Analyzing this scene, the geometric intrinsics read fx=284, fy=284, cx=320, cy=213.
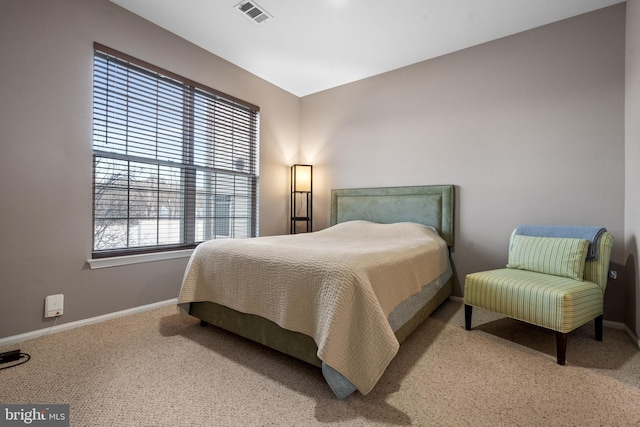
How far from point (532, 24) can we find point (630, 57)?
771mm

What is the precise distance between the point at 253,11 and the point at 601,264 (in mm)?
3193

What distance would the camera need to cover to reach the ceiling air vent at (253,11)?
228 centimetres

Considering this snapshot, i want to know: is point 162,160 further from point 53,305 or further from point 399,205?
point 399,205

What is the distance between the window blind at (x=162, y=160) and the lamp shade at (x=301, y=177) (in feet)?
2.03

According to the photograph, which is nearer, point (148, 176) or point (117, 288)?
point (117, 288)

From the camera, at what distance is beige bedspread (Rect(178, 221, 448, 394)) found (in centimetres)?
127

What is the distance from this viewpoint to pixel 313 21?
247 cm

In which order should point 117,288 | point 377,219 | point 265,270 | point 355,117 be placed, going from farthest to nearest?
point 355,117, point 377,219, point 117,288, point 265,270

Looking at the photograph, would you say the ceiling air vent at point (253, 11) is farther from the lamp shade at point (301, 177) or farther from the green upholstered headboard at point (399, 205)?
the green upholstered headboard at point (399, 205)

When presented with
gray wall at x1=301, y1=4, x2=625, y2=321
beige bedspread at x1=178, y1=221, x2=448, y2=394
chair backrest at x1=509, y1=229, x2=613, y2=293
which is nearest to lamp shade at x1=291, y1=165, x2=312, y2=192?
gray wall at x1=301, y1=4, x2=625, y2=321

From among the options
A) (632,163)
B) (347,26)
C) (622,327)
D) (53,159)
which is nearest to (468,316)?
(622,327)

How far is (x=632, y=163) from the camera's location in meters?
1.97

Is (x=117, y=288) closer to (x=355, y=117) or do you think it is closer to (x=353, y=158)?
(x=353, y=158)

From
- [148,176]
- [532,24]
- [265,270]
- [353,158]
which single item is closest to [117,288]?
[148,176]
